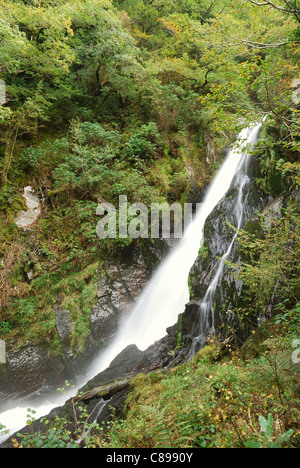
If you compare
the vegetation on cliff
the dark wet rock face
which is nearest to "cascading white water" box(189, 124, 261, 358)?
the vegetation on cliff

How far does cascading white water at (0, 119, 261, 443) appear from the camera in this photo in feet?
24.2

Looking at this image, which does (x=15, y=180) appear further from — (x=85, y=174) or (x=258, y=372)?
(x=258, y=372)

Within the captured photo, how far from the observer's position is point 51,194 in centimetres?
919

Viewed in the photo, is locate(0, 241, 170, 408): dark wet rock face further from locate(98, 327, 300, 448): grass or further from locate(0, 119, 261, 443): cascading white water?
locate(98, 327, 300, 448): grass

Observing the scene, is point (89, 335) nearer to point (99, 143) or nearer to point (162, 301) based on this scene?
point (162, 301)

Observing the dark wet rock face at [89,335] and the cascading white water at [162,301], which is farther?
the cascading white water at [162,301]

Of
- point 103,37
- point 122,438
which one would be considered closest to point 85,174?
point 103,37

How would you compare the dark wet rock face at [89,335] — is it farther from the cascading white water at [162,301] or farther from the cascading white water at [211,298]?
the cascading white water at [211,298]

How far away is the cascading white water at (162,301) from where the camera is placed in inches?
291

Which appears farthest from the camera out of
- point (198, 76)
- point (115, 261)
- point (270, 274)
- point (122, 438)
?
point (198, 76)

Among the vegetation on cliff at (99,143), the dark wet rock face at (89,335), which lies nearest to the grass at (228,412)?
the vegetation on cliff at (99,143)

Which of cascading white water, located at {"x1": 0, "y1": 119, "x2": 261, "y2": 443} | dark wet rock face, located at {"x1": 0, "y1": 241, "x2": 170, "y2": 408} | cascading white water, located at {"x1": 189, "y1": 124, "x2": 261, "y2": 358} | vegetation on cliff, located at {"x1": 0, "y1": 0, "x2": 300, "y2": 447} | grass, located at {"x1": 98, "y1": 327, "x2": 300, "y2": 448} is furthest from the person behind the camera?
cascading white water, located at {"x1": 0, "y1": 119, "x2": 261, "y2": 443}
